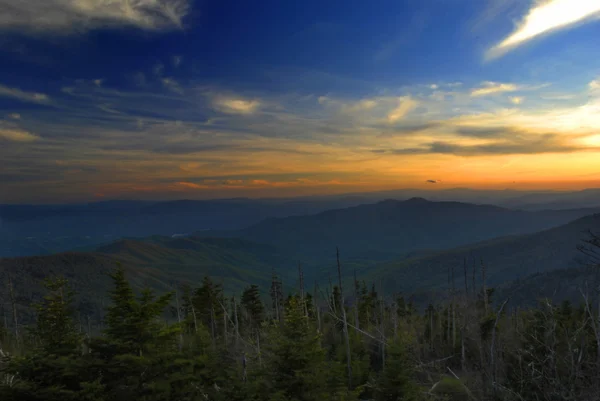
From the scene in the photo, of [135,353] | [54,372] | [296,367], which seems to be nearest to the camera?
[54,372]

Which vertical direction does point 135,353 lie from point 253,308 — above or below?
above

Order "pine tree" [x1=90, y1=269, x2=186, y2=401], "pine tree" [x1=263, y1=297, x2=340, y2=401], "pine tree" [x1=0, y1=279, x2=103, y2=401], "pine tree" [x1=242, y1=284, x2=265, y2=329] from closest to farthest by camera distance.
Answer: "pine tree" [x1=0, y1=279, x2=103, y2=401] → "pine tree" [x1=90, y1=269, x2=186, y2=401] → "pine tree" [x1=263, y1=297, x2=340, y2=401] → "pine tree" [x1=242, y1=284, x2=265, y2=329]

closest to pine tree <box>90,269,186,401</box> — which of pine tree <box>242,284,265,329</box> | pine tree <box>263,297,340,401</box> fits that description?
pine tree <box>263,297,340,401</box>

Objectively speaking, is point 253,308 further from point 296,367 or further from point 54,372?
point 54,372

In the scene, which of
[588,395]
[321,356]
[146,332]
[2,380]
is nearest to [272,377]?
[321,356]

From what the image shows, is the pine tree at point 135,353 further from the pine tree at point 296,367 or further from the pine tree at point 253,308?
the pine tree at point 253,308

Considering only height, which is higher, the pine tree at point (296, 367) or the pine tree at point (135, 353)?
the pine tree at point (135, 353)

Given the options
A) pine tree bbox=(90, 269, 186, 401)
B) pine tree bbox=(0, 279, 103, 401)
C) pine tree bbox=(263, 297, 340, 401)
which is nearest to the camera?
pine tree bbox=(0, 279, 103, 401)

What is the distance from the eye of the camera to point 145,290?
17.4m

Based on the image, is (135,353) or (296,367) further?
(296,367)

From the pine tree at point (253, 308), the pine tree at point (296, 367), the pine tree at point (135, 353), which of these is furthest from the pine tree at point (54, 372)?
the pine tree at point (253, 308)

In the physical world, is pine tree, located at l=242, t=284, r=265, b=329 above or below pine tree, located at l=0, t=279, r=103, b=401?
below

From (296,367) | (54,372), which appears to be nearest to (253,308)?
(296,367)

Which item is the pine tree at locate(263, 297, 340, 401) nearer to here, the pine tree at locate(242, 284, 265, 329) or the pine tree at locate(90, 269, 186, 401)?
the pine tree at locate(90, 269, 186, 401)
